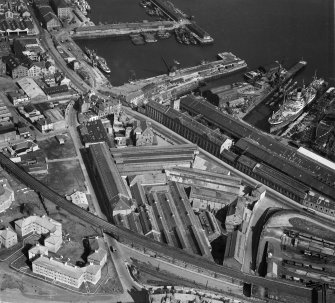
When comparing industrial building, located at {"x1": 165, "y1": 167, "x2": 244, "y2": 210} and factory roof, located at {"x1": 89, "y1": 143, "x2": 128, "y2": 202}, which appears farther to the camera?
industrial building, located at {"x1": 165, "y1": 167, "x2": 244, "y2": 210}

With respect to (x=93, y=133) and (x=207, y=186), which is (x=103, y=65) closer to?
(x=93, y=133)

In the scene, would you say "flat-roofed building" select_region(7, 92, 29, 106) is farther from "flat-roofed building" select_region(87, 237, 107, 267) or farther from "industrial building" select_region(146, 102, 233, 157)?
"flat-roofed building" select_region(87, 237, 107, 267)

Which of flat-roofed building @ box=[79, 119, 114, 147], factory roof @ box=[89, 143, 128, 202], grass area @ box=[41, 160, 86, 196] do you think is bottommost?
grass area @ box=[41, 160, 86, 196]

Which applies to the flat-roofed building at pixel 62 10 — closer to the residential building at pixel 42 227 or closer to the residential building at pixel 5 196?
the residential building at pixel 5 196

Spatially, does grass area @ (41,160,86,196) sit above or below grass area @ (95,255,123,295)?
above

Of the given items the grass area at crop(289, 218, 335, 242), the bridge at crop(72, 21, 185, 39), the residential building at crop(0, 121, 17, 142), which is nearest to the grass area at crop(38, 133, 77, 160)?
the residential building at crop(0, 121, 17, 142)

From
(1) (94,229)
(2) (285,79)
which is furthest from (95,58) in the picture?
(1) (94,229)

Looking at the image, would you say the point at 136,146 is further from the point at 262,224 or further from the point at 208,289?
the point at 208,289
